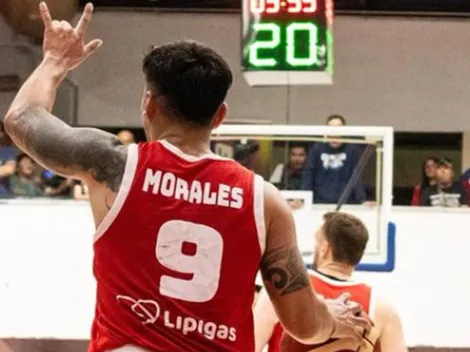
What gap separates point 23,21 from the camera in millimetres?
10656

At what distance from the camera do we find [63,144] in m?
2.13

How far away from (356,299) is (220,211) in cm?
166

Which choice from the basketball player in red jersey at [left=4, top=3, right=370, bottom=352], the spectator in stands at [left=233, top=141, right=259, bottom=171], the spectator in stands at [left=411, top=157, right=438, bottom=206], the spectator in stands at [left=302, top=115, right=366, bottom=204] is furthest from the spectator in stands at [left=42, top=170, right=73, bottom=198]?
the basketball player in red jersey at [left=4, top=3, right=370, bottom=352]

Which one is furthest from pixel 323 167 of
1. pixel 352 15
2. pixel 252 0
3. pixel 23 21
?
pixel 352 15

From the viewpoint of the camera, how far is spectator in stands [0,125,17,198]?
8.39 meters

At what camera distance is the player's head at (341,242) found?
376 centimetres

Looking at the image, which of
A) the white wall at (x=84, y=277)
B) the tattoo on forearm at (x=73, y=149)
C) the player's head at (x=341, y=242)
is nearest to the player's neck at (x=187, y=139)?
the tattoo on forearm at (x=73, y=149)

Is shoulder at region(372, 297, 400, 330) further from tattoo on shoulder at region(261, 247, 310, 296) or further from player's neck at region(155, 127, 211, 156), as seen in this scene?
player's neck at region(155, 127, 211, 156)

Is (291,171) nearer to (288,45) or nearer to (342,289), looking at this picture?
(288,45)

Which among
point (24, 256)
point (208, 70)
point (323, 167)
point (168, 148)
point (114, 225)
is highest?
point (208, 70)

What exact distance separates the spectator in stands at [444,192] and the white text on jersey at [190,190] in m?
6.57

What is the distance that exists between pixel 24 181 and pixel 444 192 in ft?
12.0

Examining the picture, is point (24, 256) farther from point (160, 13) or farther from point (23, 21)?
point (160, 13)

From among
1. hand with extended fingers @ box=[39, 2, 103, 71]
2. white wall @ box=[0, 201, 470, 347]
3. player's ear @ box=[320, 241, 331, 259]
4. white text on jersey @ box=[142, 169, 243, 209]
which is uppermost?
hand with extended fingers @ box=[39, 2, 103, 71]
